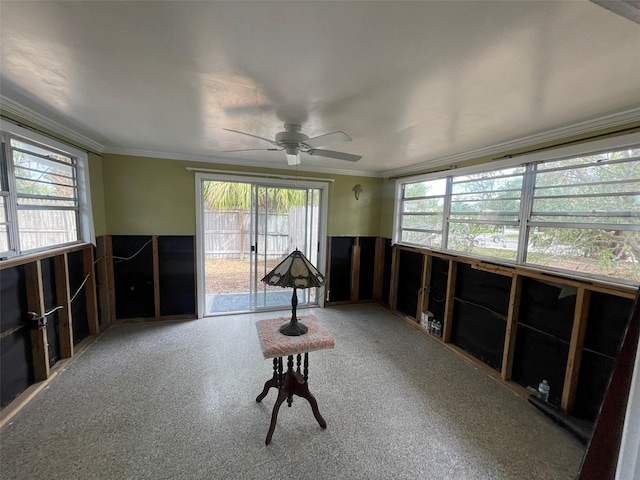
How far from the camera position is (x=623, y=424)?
59 centimetres

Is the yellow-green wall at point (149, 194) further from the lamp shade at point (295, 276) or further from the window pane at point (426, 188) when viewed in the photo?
the lamp shade at point (295, 276)

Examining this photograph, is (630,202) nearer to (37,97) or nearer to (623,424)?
(623,424)

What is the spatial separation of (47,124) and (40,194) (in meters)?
0.61

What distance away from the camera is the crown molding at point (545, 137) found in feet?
5.85

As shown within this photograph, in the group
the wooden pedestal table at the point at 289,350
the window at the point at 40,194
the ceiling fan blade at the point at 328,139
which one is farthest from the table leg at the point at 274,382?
the window at the point at 40,194

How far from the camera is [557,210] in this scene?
2234mm

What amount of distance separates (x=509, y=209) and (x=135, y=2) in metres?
3.14

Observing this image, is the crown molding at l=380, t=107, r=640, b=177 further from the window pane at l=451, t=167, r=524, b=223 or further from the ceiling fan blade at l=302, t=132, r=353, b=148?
the ceiling fan blade at l=302, t=132, r=353, b=148

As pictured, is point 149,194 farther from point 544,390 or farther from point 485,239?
point 544,390

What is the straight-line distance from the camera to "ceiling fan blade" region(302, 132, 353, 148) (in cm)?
176

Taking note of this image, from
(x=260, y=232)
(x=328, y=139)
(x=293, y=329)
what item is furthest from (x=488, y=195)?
(x=260, y=232)

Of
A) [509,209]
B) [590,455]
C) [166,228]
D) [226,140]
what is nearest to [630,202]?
[509,209]

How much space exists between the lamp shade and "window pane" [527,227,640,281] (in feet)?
6.85

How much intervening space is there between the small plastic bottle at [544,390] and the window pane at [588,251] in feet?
3.34
